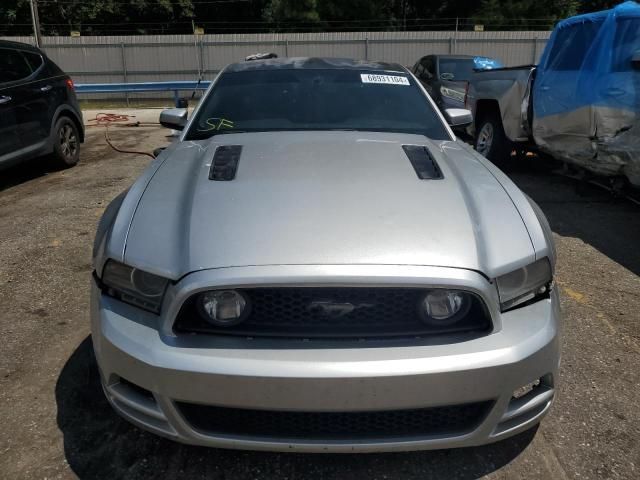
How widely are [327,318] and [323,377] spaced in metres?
0.23

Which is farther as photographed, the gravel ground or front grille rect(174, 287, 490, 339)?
the gravel ground

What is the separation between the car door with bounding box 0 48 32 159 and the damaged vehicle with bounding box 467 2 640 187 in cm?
582

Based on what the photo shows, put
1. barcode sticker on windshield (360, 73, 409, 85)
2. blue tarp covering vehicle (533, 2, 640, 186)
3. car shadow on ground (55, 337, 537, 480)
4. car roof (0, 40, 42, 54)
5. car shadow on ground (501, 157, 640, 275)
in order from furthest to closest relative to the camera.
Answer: car roof (0, 40, 42, 54), blue tarp covering vehicle (533, 2, 640, 186), car shadow on ground (501, 157, 640, 275), barcode sticker on windshield (360, 73, 409, 85), car shadow on ground (55, 337, 537, 480)

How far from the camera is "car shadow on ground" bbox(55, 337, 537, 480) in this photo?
2189 millimetres

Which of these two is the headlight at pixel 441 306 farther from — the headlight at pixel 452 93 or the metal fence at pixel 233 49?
the metal fence at pixel 233 49

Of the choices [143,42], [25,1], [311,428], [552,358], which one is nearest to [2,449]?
[311,428]

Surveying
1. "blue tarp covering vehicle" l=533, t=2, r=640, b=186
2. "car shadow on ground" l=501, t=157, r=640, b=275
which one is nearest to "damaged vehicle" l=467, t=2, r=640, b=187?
"blue tarp covering vehicle" l=533, t=2, r=640, b=186

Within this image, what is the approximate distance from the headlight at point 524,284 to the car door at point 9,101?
233 inches

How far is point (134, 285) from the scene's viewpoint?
6.70 ft

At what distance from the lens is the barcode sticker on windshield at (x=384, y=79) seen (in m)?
3.71

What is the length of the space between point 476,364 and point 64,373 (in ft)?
6.81

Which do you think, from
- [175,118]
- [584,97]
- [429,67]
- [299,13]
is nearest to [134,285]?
[175,118]

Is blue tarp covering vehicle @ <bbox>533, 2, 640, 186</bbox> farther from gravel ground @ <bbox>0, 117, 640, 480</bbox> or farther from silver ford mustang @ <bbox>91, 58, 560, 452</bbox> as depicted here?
silver ford mustang @ <bbox>91, 58, 560, 452</bbox>

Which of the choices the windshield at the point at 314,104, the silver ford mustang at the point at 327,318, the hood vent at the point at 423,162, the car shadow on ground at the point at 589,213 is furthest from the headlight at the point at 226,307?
the car shadow on ground at the point at 589,213
